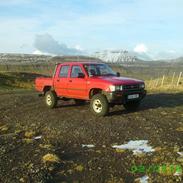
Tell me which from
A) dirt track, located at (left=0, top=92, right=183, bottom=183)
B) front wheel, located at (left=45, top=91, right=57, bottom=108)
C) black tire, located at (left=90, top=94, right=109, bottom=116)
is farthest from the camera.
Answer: front wheel, located at (left=45, top=91, right=57, bottom=108)

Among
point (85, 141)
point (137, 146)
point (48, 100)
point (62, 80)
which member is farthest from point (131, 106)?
point (137, 146)

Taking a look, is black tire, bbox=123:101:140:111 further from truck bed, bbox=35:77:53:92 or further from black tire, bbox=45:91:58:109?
truck bed, bbox=35:77:53:92

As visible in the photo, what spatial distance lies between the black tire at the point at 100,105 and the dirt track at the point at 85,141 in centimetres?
29

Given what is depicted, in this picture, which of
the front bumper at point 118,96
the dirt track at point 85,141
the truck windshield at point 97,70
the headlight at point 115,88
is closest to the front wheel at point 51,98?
the dirt track at point 85,141

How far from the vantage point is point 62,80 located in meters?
14.6

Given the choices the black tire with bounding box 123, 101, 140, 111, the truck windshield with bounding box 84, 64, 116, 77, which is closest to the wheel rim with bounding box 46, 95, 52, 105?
the truck windshield with bounding box 84, 64, 116, 77

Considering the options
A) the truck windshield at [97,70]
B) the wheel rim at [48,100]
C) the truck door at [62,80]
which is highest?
the truck windshield at [97,70]

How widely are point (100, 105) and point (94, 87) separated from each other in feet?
2.51

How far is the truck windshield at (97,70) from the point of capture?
13.5 m

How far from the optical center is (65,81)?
1441cm

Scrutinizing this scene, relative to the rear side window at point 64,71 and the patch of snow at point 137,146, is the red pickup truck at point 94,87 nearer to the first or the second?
the rear side window at point 64,71

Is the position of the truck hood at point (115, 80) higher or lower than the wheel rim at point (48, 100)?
higher

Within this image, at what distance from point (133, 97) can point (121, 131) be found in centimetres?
305

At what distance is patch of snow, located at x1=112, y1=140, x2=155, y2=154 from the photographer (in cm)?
802
